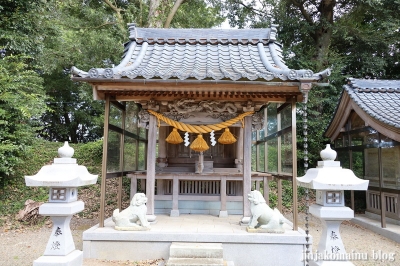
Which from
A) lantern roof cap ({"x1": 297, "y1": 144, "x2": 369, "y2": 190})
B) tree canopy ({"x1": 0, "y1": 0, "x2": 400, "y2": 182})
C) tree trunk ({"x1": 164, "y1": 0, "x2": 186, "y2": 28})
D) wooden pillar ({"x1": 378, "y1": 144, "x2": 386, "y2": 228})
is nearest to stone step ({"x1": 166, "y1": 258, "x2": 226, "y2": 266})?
lantern roof cap ({"x1": 297, "y1": 144, "x2": 369, "y2": 190})

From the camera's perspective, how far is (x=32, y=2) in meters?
9.26

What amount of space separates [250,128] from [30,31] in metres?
8.47

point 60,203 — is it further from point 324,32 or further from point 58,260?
point 324,32

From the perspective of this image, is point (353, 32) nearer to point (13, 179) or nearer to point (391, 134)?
point (391, 134)

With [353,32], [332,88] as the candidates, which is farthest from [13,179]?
[353,32]

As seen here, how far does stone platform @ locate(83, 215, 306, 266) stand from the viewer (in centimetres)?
475

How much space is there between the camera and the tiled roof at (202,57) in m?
4.84

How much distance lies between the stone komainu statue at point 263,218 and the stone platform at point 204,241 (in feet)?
0.40

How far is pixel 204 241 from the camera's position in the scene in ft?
15.7

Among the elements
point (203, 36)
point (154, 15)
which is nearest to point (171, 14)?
point (154, 15)

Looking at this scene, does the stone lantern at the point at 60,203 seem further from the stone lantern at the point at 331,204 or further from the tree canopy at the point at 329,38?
the tree canopy at the point at 329,38

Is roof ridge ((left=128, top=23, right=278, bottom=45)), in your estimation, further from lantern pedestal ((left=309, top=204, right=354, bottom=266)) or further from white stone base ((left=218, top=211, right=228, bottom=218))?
lantern pedestal ((left=309, top=204, right=354, bottom=266))

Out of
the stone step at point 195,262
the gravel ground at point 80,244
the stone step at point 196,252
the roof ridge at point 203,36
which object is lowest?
the gravel ground at point 80,244

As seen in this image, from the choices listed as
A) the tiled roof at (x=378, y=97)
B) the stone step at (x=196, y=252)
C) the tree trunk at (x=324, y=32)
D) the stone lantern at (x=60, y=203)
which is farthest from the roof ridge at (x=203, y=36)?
the tree trunk at (x=324, y=32)
